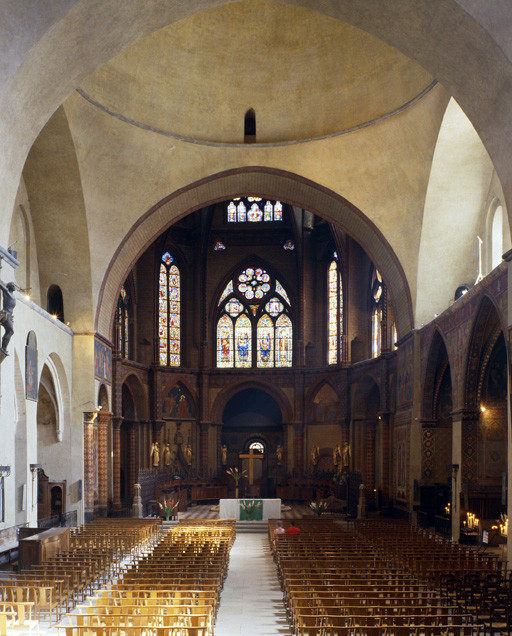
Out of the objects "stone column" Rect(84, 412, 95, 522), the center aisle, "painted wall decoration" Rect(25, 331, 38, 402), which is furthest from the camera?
"stone column" Rect(84, 412, 95, 522)

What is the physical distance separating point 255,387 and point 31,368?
2170cm

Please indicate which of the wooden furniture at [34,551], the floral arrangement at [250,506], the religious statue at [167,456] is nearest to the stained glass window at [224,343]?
the religious statue at [167,456]

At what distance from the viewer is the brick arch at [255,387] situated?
43625 mm

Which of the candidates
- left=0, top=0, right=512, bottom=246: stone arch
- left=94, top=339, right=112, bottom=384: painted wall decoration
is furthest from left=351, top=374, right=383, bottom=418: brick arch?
left=0, top=0, right=512, bottom=246: stone arch

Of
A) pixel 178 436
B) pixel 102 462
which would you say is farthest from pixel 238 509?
pixel 178 436

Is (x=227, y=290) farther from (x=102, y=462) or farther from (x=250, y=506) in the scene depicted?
(x=250, y=506)

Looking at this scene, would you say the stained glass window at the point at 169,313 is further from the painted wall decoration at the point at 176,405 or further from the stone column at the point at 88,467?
the stone column at the point at 88,467

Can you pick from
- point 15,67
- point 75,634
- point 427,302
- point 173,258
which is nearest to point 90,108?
point 15,67

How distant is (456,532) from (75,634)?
17.6m

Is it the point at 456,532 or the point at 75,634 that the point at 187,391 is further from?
the point at 75,634

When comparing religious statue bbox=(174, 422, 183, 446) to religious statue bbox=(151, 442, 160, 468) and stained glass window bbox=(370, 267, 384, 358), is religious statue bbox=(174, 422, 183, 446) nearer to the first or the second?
religious statue bbox=(151, 442, 160, 468)

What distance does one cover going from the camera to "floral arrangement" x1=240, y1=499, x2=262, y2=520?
32094 millimetres

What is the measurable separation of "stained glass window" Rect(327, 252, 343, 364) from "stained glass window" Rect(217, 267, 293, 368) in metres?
2.75

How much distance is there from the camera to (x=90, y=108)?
86.2 ft
